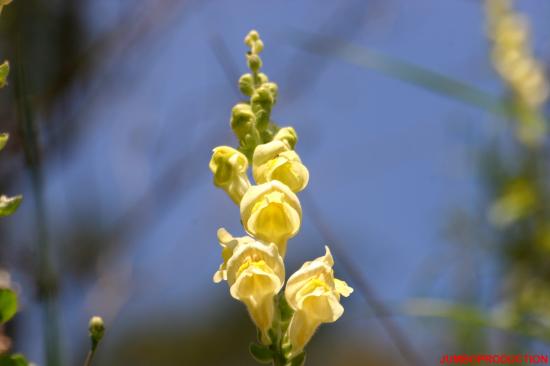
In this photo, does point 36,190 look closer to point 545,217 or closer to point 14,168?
point 14,168

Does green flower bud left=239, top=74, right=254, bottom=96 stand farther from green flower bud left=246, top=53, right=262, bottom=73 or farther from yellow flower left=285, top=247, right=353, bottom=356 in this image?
yellow flower left=285, top=247, right=353, bottom=356

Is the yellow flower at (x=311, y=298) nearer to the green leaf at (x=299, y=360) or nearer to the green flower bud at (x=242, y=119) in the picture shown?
the green leaf at (x=299, y=360)

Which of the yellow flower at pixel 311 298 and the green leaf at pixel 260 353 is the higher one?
the yellow flower at pixel 311 298

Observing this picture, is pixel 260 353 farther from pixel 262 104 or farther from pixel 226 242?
pixel 262 104

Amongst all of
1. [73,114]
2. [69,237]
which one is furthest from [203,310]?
[73,114]

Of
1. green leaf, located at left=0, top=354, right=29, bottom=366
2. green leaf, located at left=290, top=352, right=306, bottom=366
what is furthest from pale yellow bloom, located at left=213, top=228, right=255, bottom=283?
green leaf, located at left=0, top=354, right=29, bottom=366

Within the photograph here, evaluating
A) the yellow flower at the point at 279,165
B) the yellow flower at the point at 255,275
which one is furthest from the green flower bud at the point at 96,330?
the yellow flower at the point at 279,165
